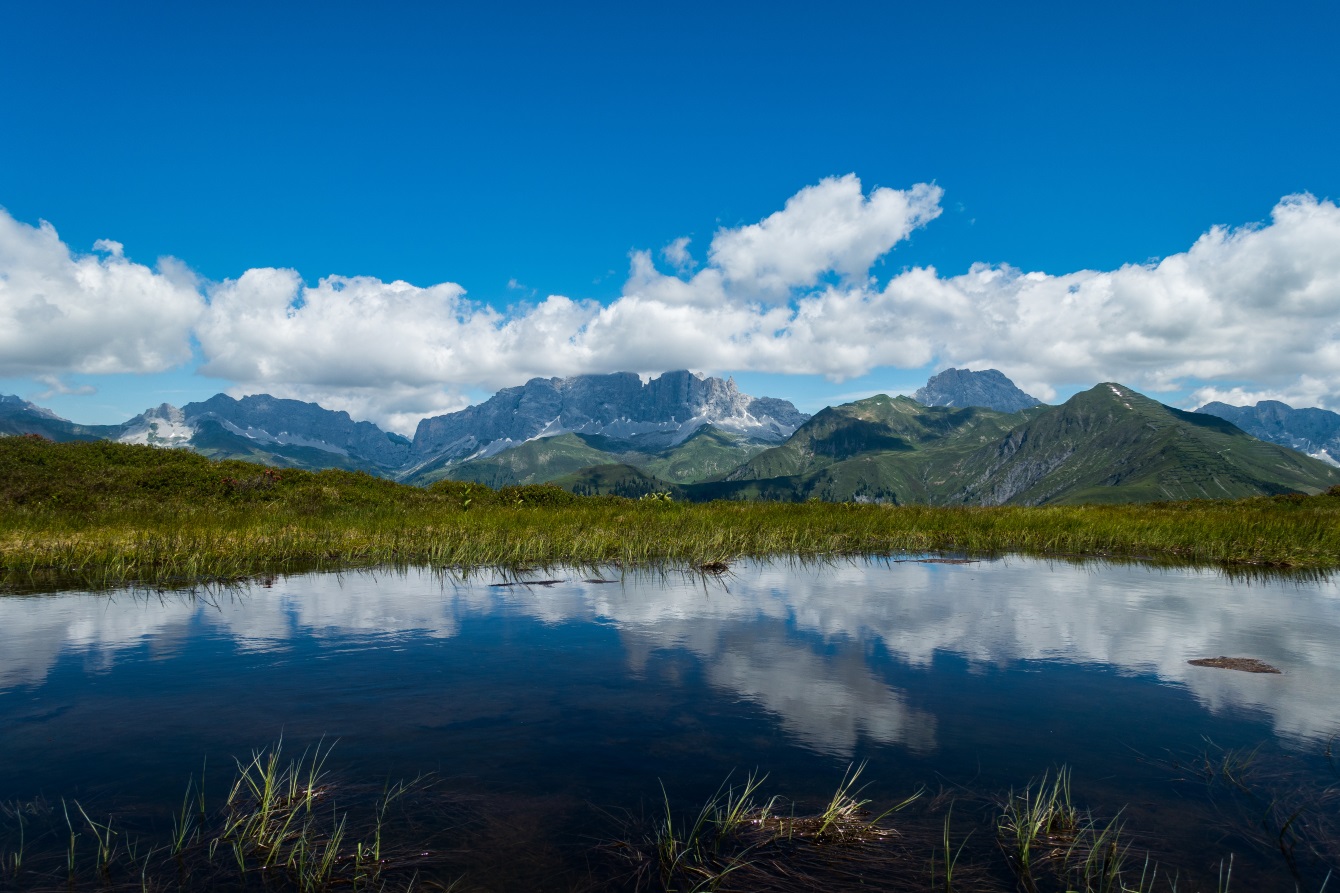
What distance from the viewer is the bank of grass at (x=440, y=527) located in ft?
69.3

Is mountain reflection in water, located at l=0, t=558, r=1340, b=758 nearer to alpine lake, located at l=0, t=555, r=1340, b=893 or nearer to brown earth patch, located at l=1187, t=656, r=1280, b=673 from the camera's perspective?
alpine lake, located at l=0, t=555, r=1340, b=893

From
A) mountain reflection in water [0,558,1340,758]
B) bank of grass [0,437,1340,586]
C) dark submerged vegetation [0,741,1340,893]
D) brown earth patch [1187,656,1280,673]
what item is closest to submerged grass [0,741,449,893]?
dark submerged vegetation [0,741,1340,893]

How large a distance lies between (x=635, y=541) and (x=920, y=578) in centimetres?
979

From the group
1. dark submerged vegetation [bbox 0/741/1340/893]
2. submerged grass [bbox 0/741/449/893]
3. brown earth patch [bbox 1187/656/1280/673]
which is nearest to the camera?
submerged grass [bbox 0/741/449/893]

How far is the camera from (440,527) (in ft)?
89.6

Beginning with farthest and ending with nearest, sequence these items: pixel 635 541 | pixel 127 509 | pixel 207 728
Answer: pixel 127 509
pixel 635 541
pixel 207 728

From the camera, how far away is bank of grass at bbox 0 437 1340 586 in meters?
21.1

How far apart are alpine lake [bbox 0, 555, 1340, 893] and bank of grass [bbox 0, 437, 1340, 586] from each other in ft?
19.8

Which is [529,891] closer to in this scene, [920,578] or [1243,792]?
[1243,792]

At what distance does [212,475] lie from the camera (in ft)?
109

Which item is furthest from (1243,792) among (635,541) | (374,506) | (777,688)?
(374,506)

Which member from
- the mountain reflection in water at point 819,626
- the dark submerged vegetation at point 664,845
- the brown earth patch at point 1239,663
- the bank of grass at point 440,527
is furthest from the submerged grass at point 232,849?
the bank of grass at point 440,527

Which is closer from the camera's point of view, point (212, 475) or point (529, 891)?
point (529, 891)

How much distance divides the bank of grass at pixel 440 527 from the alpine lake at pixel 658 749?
6021mm
